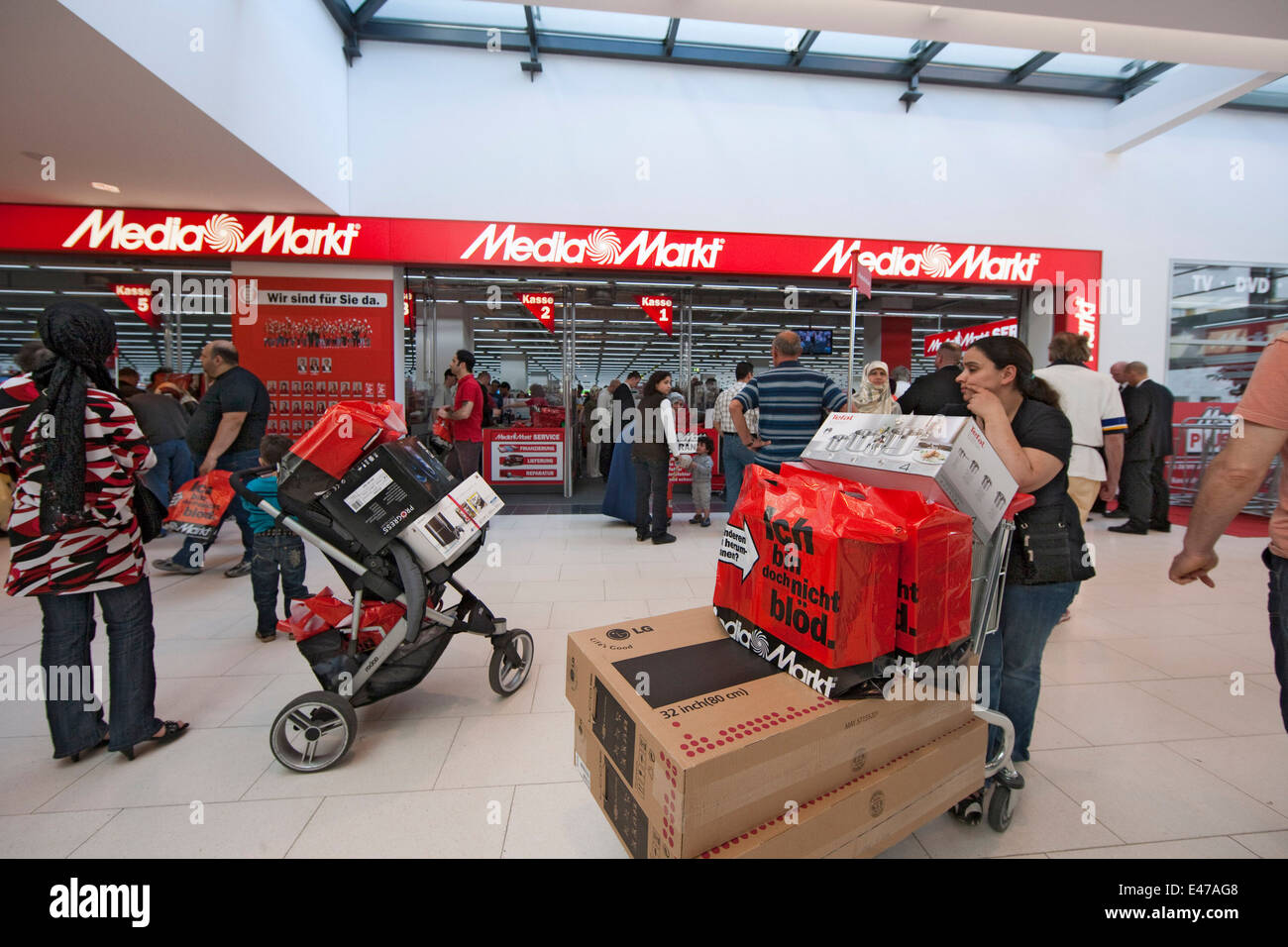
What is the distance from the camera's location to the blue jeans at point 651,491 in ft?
18.4

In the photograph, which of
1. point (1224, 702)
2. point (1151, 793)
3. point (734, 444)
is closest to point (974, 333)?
point (734, 444)

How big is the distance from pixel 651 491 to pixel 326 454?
4035 millimetres

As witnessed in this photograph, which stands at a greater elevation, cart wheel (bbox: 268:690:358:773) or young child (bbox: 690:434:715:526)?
young child (bbox: 690:434:715:526)

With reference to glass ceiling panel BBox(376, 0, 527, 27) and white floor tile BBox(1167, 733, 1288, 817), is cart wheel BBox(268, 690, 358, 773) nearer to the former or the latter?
white floor tile BBox(1167, 733, 1288, 817)

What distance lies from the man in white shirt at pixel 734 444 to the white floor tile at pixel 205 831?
2.99m

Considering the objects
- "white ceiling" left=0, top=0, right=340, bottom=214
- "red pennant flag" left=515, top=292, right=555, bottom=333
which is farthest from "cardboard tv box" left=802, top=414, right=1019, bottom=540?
"red pennant flag" left=515, top=292, right=555, bottom=333

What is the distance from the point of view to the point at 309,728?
82.0 inches

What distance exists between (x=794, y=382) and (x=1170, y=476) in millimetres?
7330

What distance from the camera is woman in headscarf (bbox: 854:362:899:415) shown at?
15.0 ft

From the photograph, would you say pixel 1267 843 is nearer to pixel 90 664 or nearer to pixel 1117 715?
pixel 1117 715

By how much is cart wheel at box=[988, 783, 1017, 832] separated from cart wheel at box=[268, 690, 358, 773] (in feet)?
6.81

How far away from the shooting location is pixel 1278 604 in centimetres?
156
